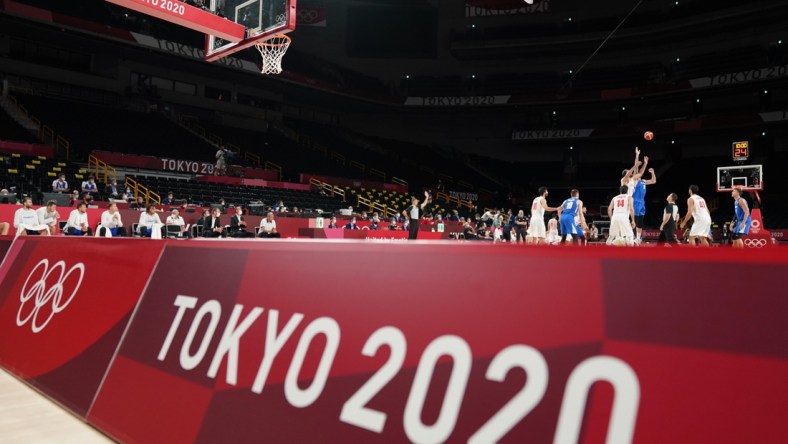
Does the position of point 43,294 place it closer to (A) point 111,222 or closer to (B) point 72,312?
(B) point 72,312

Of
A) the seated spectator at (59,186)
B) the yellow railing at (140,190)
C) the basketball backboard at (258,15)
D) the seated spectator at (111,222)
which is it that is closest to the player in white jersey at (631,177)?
the basketball backboard at (258,15)

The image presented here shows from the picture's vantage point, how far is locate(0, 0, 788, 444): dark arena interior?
1282mm

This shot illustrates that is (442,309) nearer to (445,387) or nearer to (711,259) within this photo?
(445,387)

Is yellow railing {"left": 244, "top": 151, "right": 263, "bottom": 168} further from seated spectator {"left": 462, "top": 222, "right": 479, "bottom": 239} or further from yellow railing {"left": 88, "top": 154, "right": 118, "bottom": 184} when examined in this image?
seated spectator {"left": 462, "top": 222, "right": 479, "bottom": 239}

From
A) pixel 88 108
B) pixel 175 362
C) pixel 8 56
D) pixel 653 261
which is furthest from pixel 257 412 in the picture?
pixel 8 56

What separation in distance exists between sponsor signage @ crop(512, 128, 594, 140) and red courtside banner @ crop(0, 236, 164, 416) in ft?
112

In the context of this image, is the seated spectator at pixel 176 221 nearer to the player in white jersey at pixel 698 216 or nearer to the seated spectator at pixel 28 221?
the seated spectator at pixel 28 221

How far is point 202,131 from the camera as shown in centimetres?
2906

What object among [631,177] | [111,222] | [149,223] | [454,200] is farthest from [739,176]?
[111,222]

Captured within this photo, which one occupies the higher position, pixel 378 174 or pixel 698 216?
pixel 378 174

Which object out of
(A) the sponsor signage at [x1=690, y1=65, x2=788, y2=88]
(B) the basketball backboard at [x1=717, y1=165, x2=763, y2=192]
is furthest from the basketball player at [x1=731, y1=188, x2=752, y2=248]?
(A) the sponsor signage at [x1=690, y1=65, x2=788, y2=88]

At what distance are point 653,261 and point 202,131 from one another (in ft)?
99.3

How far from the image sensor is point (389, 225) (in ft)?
68.2

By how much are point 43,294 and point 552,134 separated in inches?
1373
